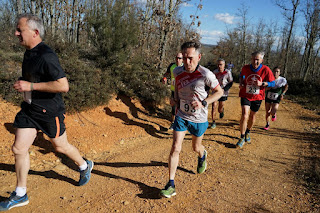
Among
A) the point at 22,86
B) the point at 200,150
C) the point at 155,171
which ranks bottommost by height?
the point at 155,171

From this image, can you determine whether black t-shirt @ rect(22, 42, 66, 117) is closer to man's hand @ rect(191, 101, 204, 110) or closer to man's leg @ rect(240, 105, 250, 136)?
man's hand @ rect(191, 101, 204, 110)

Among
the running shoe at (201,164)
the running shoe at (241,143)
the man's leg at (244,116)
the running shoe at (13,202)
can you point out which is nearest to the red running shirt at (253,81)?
the man's leg at (244,116)

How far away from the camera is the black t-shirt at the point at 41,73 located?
260cm

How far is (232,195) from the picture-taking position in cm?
351

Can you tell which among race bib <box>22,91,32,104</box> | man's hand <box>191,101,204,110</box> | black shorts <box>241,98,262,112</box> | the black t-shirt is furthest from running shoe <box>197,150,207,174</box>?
race bib <box>22,91,32,104</box>

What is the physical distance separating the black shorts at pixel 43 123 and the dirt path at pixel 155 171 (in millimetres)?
1027

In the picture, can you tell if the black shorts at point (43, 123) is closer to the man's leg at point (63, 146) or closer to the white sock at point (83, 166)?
the man's leg at point (63, 146)

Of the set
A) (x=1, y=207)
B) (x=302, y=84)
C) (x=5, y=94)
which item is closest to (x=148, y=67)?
(x=5, y=94)

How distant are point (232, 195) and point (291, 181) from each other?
1358 mm

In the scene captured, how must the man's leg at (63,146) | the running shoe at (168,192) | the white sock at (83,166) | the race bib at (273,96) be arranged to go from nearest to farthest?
the man's leg at (63,146) < the running shoe at (168,192) < the white sock at (83,166) < the race bib at (273,96)

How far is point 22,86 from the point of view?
8.20ft

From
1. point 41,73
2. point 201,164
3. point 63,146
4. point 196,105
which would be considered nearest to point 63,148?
point 63,146

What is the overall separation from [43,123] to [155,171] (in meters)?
2.21

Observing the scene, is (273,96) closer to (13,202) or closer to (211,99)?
(211,99)
